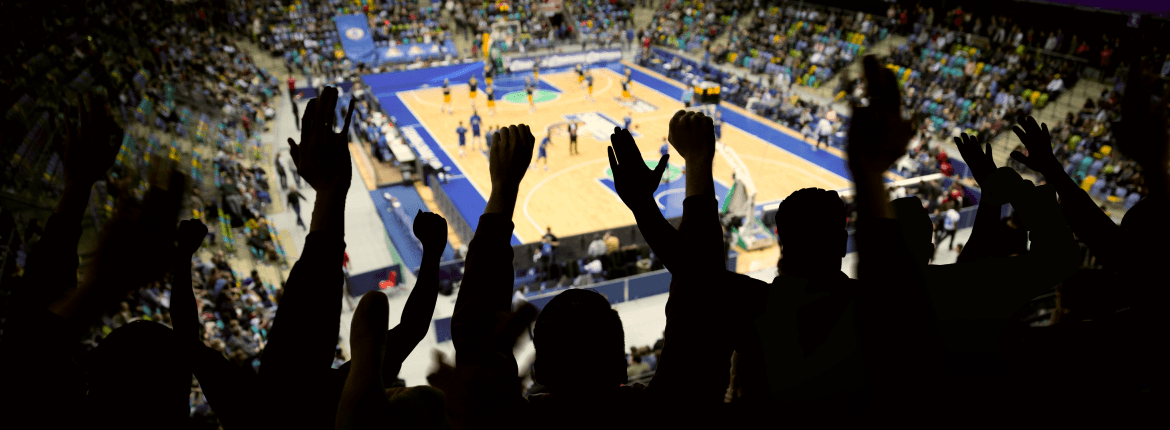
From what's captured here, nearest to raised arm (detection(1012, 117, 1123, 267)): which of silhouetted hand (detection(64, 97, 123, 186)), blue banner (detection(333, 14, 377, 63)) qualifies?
silhouetted hand (detection(64, 97, 123, 186))

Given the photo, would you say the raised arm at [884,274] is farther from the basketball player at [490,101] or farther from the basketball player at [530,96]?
the basketball player at [530,96]

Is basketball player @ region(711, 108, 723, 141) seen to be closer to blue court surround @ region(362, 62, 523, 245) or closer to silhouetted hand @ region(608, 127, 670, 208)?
blue court surround @ region(362, 62, 523, 245)

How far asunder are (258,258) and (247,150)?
315 inches

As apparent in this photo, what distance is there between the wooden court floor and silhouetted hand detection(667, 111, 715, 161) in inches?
402

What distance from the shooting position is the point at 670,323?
1.97 metres

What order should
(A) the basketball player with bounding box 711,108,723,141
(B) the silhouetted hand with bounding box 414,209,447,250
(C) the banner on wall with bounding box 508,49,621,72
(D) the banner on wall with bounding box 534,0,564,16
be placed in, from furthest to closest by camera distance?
(D) the banner on wall with bounding box 534,0,564,16 → (C) the banner on wall with bounding box 508,49,621,72 → (A) the basketball player with bounding box 711,108,723,141 → (B) the silhouetted hand with bounding box 414,209,447,250

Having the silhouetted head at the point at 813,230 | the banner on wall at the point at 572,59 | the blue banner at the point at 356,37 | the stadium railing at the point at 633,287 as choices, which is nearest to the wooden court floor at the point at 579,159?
the stadium railing at the point at 633,287

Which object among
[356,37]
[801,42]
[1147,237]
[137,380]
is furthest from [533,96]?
[137,380]

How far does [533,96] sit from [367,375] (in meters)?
28.4

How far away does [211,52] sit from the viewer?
26.7m

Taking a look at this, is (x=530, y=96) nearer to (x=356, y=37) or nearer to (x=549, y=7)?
(x=356, y=37)

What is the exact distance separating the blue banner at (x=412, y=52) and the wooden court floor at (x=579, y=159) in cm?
449

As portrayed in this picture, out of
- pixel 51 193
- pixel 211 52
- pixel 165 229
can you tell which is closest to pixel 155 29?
pixel 211 52

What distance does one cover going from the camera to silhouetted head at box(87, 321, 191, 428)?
5.06 ft
